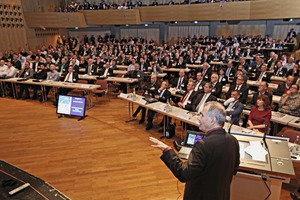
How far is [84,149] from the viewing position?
18.6 ft

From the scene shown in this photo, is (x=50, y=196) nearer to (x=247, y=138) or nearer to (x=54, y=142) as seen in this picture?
(x=247, y=138)

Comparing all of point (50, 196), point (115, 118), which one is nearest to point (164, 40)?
point (115, 118)

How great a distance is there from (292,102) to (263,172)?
420cm

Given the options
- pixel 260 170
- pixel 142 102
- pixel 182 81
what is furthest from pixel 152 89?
pixel 260 170

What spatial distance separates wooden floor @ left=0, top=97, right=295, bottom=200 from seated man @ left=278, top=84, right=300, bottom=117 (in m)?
2.30

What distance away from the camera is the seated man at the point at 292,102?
5.91 metres

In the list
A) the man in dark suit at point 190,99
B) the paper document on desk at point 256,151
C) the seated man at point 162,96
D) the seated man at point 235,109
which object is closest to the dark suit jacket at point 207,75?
the seated man at point 162,96

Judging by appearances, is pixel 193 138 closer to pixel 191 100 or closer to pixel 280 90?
pixel 191 100

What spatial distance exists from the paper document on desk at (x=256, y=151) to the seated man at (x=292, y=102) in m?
3.72

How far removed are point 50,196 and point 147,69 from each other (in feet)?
31.2

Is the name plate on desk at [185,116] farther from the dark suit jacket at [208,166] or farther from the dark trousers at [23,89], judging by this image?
the dark trousers at [23,89]

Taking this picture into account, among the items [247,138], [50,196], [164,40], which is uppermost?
[164,40]

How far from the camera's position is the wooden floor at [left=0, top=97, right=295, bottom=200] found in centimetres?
426

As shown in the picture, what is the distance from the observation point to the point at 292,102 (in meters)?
6.00
